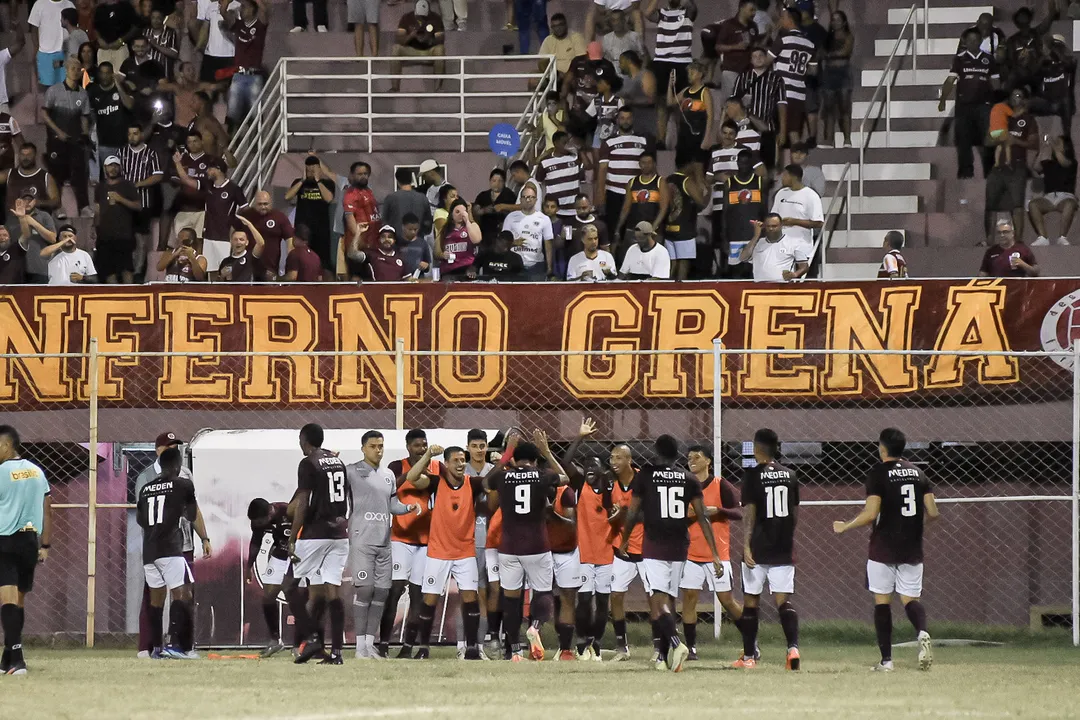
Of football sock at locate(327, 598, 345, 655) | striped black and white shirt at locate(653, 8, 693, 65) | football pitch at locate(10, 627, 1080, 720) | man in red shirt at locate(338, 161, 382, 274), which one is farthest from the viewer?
striped black and white shirt at locate(653, 8, 693, 65)

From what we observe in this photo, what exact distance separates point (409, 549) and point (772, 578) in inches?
136

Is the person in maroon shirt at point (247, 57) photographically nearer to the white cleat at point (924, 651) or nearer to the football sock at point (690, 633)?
the football sock at point (690, 633)

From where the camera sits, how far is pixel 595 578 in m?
15.9

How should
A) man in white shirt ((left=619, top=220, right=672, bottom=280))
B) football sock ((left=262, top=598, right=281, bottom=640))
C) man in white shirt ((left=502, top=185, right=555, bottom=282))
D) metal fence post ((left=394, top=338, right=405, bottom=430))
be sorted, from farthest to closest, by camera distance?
man in white shirt ((left=502, top=185, right=555, bottom=282)) < man in white shirt ((left=619, top=220, right=672, bottom=280)) < metal fence post ((left=394, top=338, right=405, bottom=430)) < football sock ((left=262, top=598, right=281, bottom=640))

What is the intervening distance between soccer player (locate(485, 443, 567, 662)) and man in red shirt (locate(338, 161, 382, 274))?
215 inches

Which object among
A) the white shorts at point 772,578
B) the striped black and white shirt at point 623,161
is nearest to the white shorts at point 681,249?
the striped black and white shirt at point 623,161

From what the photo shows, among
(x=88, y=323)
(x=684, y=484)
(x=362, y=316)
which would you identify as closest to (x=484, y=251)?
(x=362, y=316)

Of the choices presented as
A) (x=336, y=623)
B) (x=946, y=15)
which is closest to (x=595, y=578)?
(x=336, y=623)

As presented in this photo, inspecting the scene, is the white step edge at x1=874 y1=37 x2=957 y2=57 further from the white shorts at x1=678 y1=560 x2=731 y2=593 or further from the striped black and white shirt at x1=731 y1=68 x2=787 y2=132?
the white shorts at x1=678 y1=560 x2=731 y2=593

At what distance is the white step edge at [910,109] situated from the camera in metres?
24.5

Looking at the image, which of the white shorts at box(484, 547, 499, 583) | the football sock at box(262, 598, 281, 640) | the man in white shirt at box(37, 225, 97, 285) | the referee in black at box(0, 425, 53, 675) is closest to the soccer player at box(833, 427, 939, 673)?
the white shorts at box(484, 547, 499, 583)

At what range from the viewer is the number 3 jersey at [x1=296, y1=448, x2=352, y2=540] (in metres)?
14.8

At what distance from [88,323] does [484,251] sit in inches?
182

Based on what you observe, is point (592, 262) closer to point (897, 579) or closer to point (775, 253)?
point (775, 253)
